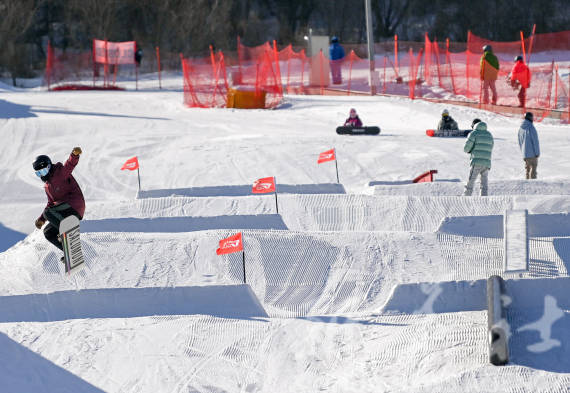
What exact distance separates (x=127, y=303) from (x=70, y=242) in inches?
33.1

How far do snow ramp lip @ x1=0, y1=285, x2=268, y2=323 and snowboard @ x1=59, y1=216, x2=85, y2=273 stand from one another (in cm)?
30

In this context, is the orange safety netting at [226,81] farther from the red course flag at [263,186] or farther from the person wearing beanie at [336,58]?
the red course flag at [263,186]

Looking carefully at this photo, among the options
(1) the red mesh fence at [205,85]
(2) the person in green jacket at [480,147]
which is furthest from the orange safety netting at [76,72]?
(2) the person in green jacket at [480,147]

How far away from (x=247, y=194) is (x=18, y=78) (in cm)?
2282

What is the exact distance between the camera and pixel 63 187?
818 centimetres

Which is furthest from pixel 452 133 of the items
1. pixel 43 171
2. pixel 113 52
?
pixel 113 52

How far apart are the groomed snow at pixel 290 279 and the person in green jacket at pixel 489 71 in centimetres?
429

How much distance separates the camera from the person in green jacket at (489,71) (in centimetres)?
2039

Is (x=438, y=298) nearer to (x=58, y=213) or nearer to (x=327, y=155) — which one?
(x=58, y=213)

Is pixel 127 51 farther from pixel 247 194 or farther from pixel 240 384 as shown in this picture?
pixel 240 384

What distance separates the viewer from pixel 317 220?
11.3 metres

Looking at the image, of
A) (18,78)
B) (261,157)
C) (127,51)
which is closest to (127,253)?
(261,157)

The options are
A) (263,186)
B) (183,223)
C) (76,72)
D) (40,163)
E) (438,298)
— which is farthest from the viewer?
(76,72)

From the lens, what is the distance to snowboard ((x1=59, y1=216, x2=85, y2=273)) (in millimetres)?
8023
